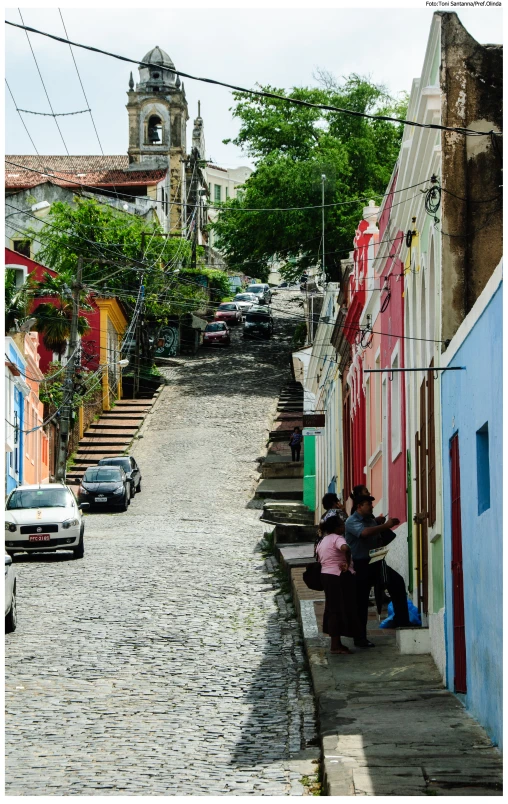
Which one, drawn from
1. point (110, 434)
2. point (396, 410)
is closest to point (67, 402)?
point (110, 434)

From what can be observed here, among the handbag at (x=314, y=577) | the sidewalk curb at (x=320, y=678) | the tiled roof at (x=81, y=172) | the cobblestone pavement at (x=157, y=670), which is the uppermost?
the tiled roof at (x=81, y=172)

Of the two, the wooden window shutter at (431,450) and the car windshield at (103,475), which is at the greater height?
the wooden window shutter at (431,450)

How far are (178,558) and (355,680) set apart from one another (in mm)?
11453

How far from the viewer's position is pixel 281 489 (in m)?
37.1

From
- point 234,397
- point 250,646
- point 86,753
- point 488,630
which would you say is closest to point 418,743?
point 488,630

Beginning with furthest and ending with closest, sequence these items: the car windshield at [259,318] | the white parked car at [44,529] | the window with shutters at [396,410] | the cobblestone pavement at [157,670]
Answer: the car windshield at [259,318] → the white parked car at [44,529] → the window with shutters at [396,410] → the cobblestone pavement at [157,670]

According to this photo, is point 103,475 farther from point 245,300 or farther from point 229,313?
point 245,300

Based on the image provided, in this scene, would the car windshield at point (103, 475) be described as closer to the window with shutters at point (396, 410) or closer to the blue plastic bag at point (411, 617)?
the window with shutters at point (396, 410)

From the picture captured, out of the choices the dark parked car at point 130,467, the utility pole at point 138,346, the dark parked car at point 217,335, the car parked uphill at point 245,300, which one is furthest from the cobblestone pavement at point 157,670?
the car parked uphill at point 245,300

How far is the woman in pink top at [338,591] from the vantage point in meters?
13.0

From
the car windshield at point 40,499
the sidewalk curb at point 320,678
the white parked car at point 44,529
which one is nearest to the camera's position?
the sidewalk curb at point 320,678

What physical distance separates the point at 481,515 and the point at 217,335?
5732cm

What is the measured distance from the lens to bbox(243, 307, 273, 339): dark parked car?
67875mm

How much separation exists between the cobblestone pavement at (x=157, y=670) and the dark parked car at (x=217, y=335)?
36081mm
